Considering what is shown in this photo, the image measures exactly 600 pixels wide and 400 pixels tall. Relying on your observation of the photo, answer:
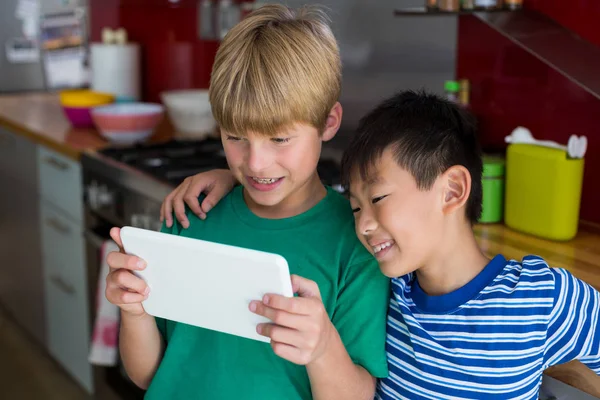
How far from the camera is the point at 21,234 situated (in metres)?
3.20

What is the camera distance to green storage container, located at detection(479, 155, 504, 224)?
5.67ft

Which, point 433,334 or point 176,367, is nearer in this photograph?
point 433,334

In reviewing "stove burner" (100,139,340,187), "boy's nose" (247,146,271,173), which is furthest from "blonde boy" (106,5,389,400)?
"stove burner" (100,139,340,187)

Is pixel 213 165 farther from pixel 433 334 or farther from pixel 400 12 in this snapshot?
pixel 433 334

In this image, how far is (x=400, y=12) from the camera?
1.88m

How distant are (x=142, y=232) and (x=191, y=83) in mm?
2277

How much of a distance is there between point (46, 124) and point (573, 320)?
2427mm

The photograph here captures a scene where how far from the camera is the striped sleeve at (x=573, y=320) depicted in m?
1.12

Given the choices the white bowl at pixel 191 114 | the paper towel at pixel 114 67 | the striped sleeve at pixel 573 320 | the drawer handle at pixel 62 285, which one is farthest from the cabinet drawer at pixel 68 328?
the striped sleeve at pixel 573 320

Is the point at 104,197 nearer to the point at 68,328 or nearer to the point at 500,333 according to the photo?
the point at 68,328

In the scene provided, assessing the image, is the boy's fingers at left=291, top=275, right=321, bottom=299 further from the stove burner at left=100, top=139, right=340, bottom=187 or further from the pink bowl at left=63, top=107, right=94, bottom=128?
the pink bowl at left=63, top=107, right=94, bottom=128

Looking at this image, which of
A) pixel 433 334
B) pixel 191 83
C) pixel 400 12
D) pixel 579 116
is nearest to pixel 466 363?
pixel 433 334

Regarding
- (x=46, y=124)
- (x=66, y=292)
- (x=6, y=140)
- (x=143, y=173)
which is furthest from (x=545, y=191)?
(x=6, y=140)

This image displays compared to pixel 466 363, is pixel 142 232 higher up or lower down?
higher up
